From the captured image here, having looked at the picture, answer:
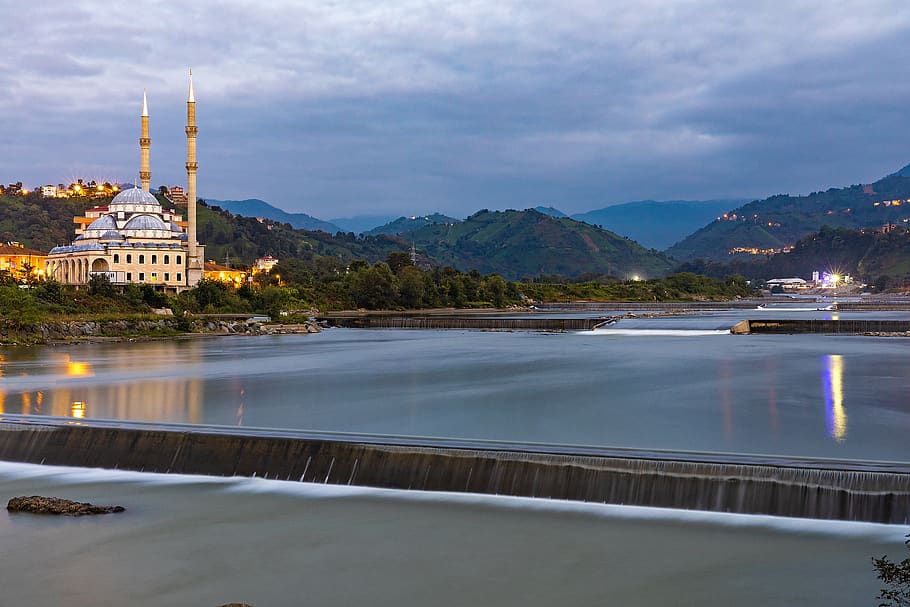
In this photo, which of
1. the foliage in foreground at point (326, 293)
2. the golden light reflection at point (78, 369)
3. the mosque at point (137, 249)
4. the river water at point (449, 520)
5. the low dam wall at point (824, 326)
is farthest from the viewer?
the mosque at point (137, 249)

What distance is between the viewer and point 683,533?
11859 millimetres

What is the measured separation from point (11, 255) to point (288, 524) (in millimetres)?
95654

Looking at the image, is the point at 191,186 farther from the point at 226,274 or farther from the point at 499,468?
the point at 499,468

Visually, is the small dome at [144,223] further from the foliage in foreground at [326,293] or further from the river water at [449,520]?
the river water at [449,520]

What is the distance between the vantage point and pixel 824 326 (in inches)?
2117

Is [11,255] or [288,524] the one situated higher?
[11,255]

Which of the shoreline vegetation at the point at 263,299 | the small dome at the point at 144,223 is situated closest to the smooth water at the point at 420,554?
the shoreline vegetation at the point at 263,299

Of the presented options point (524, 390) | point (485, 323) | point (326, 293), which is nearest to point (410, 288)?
point (326, 293)

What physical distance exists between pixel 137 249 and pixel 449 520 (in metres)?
79.0

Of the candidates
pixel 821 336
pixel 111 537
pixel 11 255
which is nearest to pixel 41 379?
pixel 111 537

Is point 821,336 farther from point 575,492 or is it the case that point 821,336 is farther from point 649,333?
point 575,492

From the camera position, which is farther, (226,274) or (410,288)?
(226,274)

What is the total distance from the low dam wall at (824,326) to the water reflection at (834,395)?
15.8 m

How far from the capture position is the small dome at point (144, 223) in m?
88.2
